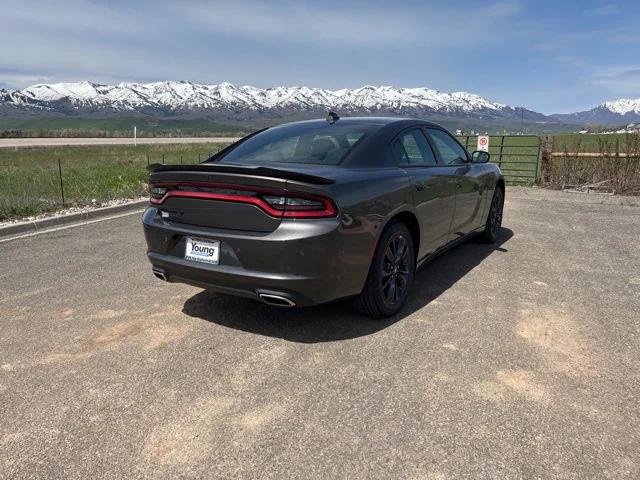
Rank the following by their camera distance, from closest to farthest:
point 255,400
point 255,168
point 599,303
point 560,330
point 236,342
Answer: point 255,400
point 255,168
point 236,342
point 560,330
point 599,303

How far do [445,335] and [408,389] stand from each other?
824 millimetres

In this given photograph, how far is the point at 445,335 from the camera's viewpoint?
11.2 feet

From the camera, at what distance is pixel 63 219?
293 inches

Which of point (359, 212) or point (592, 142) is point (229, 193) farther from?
point (592, 142)

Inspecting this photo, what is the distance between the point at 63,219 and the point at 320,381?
6.20 meters

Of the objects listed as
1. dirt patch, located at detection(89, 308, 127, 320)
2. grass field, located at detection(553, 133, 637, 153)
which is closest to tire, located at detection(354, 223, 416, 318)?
dirt patch, located at detection(89, 308, 127, 320)

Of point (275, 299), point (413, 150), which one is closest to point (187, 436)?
point (275, 299)

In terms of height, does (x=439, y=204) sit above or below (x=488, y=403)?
above

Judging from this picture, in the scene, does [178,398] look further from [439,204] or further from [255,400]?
[439,204]

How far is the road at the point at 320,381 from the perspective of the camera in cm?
217

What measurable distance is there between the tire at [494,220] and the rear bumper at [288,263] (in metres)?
3.21

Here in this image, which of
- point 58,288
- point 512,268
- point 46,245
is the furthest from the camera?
point 46,245

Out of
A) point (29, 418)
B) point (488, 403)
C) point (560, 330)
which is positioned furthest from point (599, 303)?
point (29, 418)

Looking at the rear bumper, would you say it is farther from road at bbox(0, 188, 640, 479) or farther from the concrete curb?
the concrete curb
